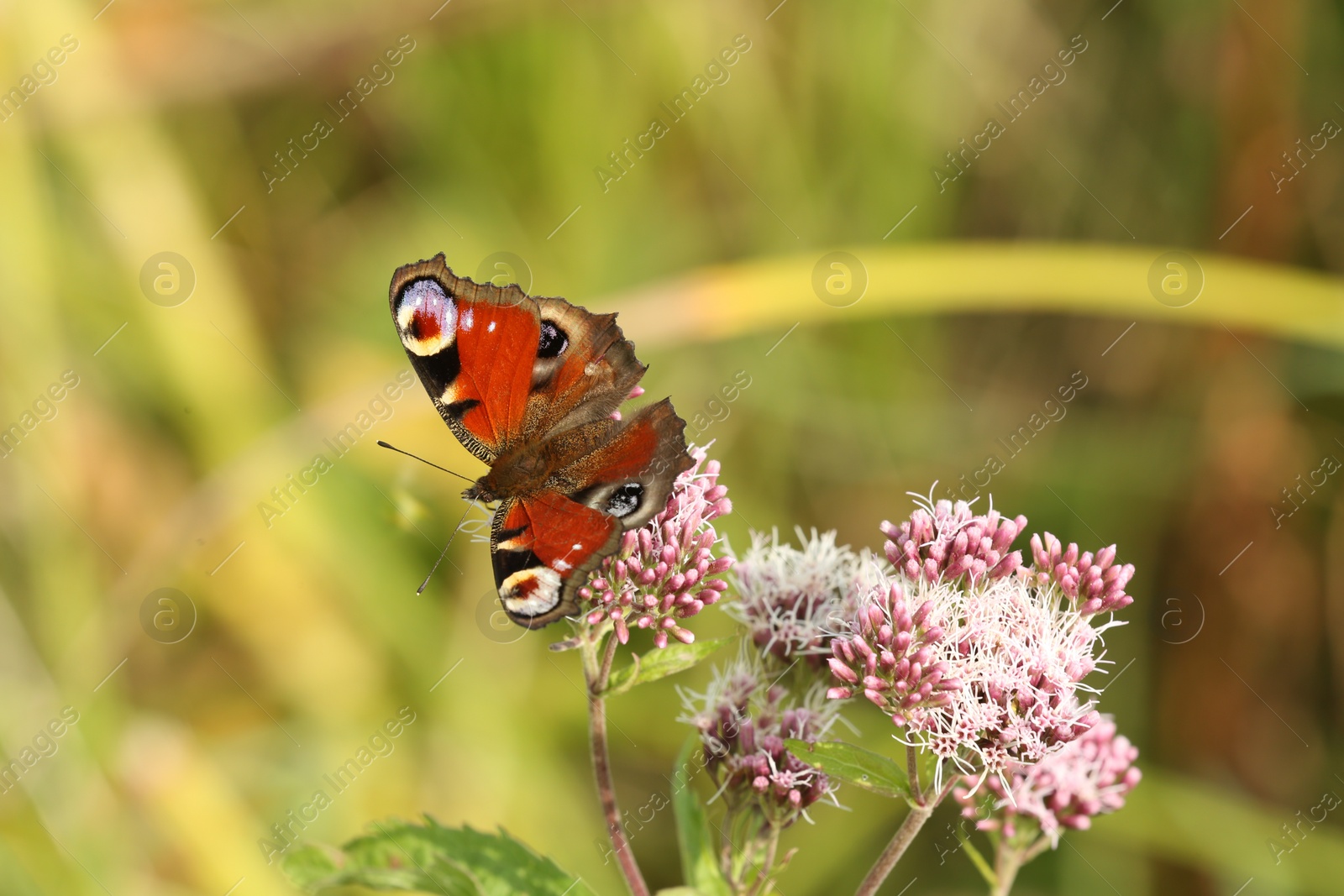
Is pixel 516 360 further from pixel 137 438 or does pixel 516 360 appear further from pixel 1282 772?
pixel 1282 772

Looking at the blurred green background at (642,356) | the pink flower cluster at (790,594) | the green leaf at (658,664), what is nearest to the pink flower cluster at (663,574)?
the green leaf at (658,664)

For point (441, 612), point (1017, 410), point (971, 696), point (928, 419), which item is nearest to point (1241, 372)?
point (1017, 410)

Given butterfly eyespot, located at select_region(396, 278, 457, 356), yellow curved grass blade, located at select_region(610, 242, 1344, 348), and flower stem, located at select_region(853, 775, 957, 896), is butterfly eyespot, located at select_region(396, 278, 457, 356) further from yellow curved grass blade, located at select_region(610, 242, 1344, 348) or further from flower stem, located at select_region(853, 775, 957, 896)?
flower stem, located at select_region(853, 775, 957, 896)

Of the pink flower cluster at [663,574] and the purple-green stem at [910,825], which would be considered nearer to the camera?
the purple-green stem at [910,825]

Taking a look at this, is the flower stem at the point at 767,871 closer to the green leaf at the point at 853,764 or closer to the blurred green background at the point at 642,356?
the green leaf at the point at 853,764

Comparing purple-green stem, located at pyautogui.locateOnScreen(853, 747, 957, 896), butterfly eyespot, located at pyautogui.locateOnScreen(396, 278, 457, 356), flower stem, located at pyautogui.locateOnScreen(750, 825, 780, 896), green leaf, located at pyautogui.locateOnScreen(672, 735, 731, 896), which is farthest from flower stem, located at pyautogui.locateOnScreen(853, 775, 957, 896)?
butterfly eyespot, located at pyautogui.locateOnScreen(396, 278, 457, 356)

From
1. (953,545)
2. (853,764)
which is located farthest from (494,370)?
(853,764)
